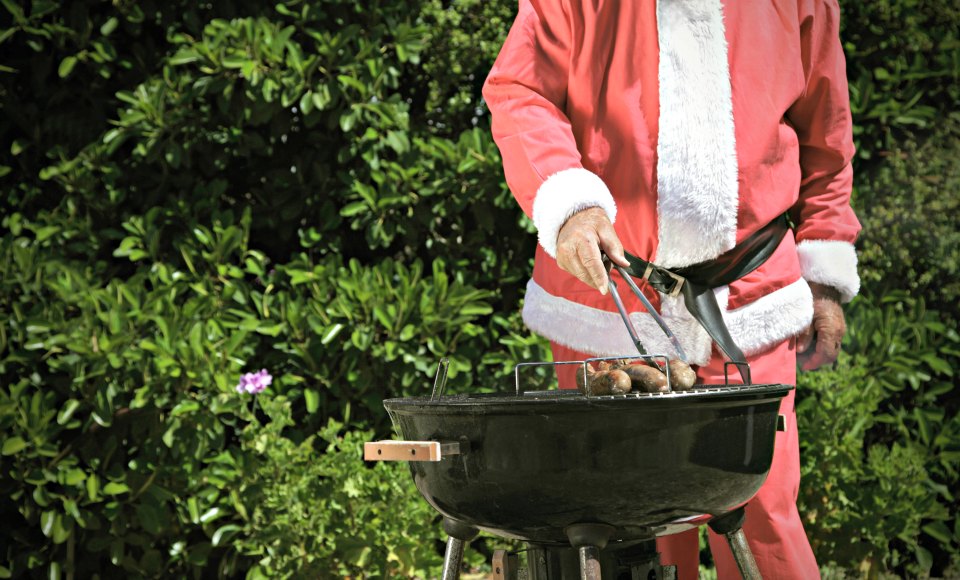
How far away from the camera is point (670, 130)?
1995 mm

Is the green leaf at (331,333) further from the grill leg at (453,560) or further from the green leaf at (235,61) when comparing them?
the grill leg at (453,560)

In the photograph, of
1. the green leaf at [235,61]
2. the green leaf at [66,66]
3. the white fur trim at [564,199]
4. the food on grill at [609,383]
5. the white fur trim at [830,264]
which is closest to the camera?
the food on grill at [609,383]

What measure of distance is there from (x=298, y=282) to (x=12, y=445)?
1025 mm

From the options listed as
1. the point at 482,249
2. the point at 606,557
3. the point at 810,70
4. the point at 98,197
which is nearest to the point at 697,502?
the point at 606,557

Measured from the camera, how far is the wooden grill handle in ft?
4.98

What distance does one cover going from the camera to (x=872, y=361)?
3471 millimetres

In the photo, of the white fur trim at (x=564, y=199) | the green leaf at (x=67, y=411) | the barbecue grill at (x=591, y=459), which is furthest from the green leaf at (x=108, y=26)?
the barbecue grill at (x=591, y=459)

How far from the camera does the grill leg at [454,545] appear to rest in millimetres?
1741

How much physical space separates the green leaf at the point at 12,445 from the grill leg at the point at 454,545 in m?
1.86

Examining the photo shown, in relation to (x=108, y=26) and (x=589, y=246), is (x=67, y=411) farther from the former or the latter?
(x=589, y=246)

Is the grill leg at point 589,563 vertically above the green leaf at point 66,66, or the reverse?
the green leaf at point 66,66

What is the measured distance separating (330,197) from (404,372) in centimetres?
74

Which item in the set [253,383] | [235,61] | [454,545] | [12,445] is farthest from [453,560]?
[235,61]

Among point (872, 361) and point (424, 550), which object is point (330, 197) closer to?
point (424, 550)
